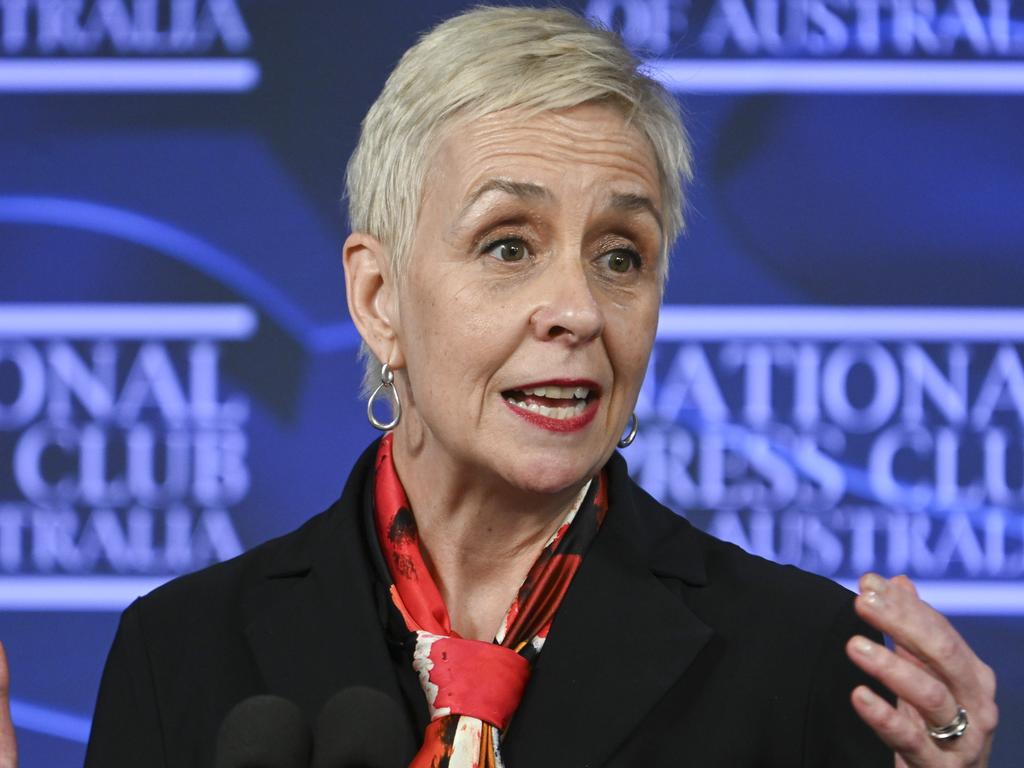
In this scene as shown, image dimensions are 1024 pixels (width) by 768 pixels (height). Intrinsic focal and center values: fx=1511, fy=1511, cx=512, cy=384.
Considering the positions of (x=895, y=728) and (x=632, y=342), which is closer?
(x=895, y=728)

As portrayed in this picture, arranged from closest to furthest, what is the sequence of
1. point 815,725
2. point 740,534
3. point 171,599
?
point 815,725 < point 171,599 < point 740,534

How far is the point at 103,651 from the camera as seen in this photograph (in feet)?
8.92

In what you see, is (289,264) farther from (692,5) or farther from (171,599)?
(171,599)

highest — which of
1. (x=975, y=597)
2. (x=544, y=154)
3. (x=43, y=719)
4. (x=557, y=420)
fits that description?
(x=544, y=154)

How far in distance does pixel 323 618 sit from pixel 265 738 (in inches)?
24.6

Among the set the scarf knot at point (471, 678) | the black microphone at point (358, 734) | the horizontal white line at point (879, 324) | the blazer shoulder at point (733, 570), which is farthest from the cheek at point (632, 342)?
the horizontal white line at point (879, 324)

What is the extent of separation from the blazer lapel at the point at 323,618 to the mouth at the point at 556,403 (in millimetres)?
297

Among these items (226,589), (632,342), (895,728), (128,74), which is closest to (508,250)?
(632,342)

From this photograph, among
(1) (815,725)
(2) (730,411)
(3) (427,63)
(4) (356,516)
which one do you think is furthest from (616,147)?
(2) (730,411)

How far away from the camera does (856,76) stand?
2729 millimetres

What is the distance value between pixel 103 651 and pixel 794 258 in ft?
4.68

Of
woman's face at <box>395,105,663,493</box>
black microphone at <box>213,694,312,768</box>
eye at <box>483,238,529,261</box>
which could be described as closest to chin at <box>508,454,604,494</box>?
woman's face at <box>395,105,663,493</box>

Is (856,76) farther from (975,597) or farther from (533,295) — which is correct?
(533,295)

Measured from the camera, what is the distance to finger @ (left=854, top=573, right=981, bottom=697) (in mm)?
1271
